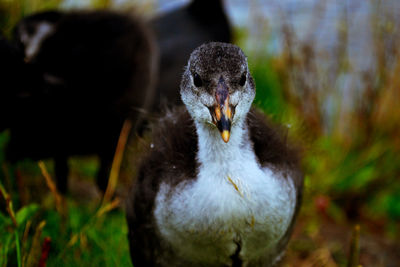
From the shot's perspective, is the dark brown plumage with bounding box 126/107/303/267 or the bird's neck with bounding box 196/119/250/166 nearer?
the bird's neck with bounding box 196/119/250/166

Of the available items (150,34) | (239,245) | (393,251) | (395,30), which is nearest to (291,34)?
(395,30)

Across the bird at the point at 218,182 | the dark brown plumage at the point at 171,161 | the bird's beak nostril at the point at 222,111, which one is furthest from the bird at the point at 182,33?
the bird's beak nostril at the point at 222,111

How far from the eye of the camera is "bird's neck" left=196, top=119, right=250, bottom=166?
2.41 m

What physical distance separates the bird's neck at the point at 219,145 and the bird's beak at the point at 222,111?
131 mm

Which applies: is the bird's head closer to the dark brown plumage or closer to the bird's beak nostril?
the bird's beak nostril

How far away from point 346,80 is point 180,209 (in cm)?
399

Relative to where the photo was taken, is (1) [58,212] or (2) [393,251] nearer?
(1) [58,212]

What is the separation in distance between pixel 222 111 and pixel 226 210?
43cm

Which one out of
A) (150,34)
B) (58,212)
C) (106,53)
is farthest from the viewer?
(150,34)

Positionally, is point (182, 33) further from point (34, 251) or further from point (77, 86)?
point (34, 251)

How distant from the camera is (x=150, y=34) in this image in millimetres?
4996

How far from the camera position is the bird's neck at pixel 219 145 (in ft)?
7.91

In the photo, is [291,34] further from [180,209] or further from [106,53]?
[180,209]

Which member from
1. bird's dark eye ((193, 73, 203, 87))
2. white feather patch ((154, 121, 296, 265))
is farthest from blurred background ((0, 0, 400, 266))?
bird's dark eye ((193, 73, 203, 87))
